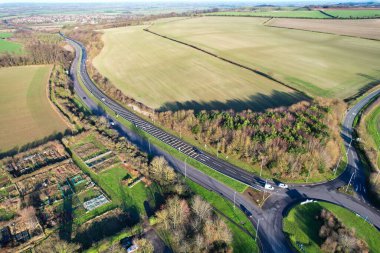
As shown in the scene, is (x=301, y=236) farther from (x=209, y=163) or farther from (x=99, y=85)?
(x=99, y=85)

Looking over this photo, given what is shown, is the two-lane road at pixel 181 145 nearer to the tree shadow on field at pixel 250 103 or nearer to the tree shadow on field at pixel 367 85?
the tree shadow on field at pixel 250 103

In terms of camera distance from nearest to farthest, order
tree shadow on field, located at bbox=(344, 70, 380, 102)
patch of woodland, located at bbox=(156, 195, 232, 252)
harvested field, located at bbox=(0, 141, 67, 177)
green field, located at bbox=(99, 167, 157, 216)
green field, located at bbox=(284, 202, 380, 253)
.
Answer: patch of woodland, located at bbox=(156, 195, 232, 252)
green field, located at bbox=(284, 202, 380, 253)
green field, located at bbox=(99, 167, 157, 216)
harvested field, located at bbox=(0, 141, 67, 177)
tree shadow on field, located at bbox=(344, 70, 380, 102)

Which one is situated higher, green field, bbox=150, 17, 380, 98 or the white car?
green field, bbox=150, 17, 380, 98

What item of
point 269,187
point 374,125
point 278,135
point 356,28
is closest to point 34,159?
point 269,187

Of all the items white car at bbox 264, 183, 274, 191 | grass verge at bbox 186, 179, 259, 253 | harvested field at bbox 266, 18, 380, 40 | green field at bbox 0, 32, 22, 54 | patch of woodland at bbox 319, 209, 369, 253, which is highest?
harvested field at bbox 266, 18, 380, 40

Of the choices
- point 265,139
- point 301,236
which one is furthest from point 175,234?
point 265,139

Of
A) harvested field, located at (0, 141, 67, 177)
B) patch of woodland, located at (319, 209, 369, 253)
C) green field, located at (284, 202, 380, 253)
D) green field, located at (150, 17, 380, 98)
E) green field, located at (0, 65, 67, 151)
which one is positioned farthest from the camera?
green field, located at (150, 17, 380, 98)

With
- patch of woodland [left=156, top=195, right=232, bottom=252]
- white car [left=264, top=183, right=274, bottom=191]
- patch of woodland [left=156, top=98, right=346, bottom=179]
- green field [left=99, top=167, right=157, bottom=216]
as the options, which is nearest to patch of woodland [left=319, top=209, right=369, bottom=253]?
white car [left=264, top=183, right=274, bottom=191]

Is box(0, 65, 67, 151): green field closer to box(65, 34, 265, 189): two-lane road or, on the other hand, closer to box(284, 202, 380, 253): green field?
box(65, 34, 265, 189): two-lane road
